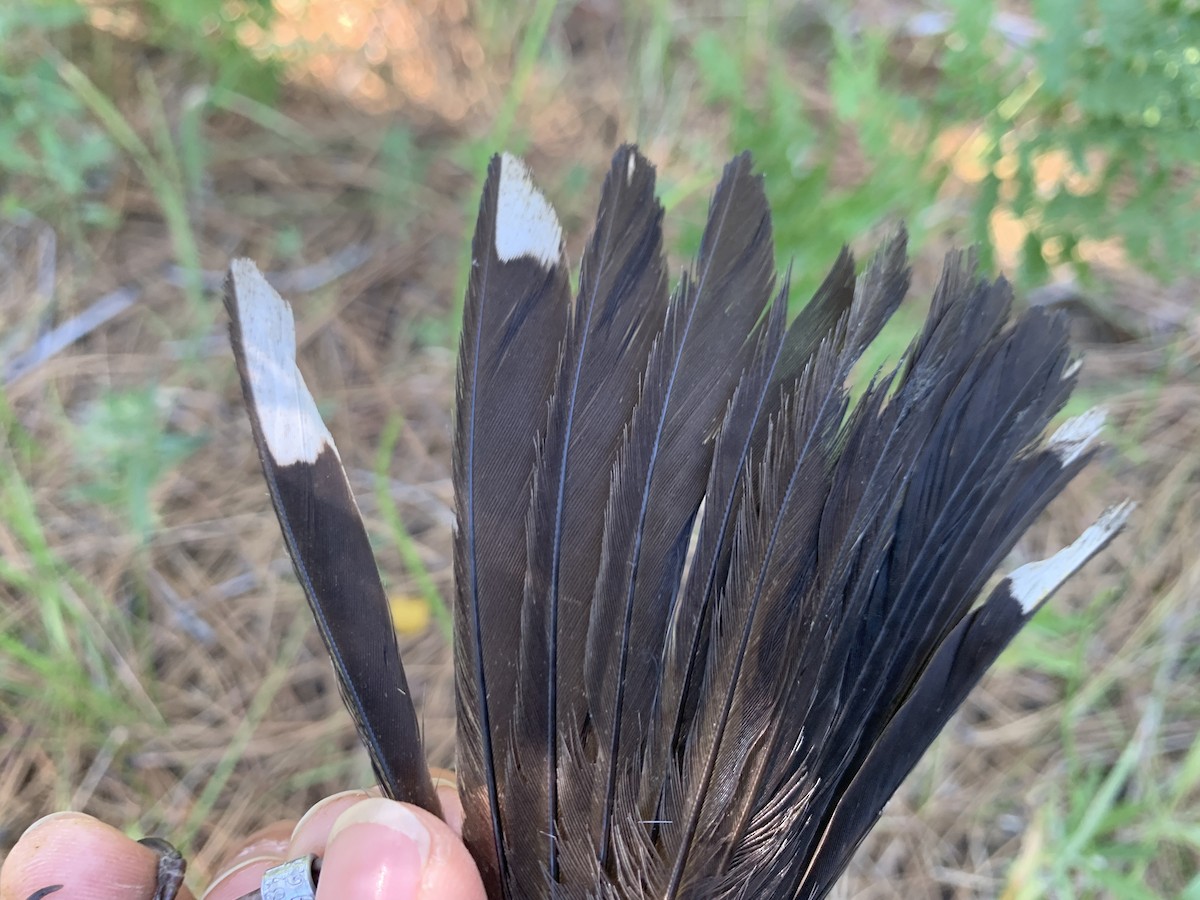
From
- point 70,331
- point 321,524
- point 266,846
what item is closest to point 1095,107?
point 321,524

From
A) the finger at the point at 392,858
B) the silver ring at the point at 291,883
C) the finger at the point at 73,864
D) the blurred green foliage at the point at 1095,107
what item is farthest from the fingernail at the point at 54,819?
the blurred green foliage at the point at 1095,107

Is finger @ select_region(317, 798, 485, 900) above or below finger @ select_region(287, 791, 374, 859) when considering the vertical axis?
above

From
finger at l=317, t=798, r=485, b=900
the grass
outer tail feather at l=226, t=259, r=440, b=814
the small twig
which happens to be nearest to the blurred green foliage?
the grass

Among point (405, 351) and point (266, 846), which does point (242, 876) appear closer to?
point (266, 846)

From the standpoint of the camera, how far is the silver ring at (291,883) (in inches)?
40.4

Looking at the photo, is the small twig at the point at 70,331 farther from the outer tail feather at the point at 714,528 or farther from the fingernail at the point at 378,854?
the fingernail at the point at 378,854

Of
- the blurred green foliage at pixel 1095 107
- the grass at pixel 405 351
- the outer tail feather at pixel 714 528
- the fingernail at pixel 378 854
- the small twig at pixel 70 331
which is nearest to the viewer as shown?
the outer tail feather at pixel 714 528

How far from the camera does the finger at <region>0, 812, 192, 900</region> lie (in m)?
1.17

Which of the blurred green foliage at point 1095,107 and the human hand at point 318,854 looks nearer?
the human hand at point 318,854

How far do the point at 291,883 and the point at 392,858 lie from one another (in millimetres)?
176

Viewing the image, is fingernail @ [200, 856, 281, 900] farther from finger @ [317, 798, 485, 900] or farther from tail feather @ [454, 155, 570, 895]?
tail feather @ [454, 155, 570, 895]

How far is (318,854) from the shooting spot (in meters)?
1.19

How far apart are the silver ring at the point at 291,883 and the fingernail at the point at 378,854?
5cm

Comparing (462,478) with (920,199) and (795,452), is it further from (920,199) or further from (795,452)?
(920,199)
